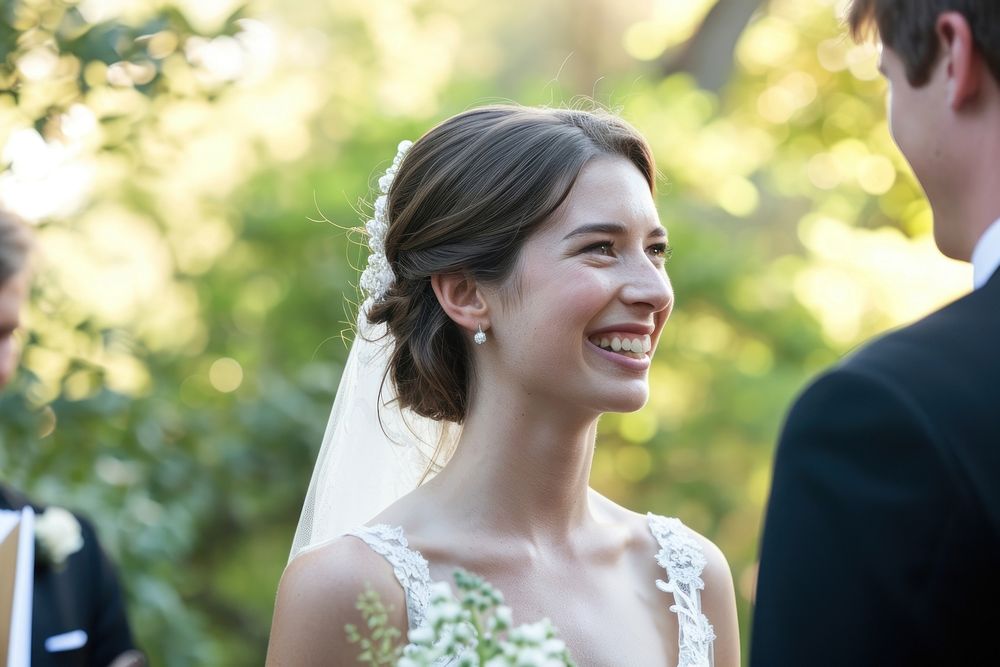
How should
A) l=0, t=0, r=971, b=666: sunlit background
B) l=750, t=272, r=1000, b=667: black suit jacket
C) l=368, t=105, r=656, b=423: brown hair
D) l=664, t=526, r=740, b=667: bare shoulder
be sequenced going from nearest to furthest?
l=750, t=272, r=1000, b=667: black suit jacket
l=368, t=105, r=656, b=423: brown hair
l=664, t=526, r=740, b=667: bare shoulder
l=0, t=0, r=971, b=666: sunlit background

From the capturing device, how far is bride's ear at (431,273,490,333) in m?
3.00

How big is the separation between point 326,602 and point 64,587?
1.27 metres

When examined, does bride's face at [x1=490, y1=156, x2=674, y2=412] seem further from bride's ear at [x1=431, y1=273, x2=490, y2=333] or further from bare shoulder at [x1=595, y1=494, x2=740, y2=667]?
bare shoulder at [x1=595, y1=494, x2=740, y2=667]

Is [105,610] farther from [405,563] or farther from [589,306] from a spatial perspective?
[589,306]

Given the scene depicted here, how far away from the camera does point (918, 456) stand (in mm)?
1539

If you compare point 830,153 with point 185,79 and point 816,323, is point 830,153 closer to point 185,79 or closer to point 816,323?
point 816,323

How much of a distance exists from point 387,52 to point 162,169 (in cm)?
545

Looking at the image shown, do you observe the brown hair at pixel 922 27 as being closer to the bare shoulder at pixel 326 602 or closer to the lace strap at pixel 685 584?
the bare shoulder at pixel 326 602

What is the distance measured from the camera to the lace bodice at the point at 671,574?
8.88 feet

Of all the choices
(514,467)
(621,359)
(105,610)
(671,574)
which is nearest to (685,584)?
(671,574)

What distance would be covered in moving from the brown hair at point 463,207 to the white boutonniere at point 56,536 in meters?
1.12

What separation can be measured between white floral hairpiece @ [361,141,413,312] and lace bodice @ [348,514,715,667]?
0.75 m

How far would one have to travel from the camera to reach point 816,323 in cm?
729

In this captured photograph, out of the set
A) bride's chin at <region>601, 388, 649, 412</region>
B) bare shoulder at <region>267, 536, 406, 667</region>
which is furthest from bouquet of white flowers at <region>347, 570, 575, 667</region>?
bride's chin at <region>601, 388, 649, 412</region>
